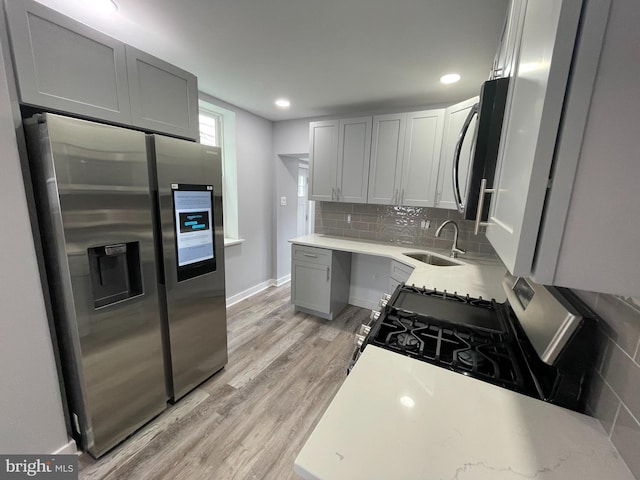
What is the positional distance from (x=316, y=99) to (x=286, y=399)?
2.77m

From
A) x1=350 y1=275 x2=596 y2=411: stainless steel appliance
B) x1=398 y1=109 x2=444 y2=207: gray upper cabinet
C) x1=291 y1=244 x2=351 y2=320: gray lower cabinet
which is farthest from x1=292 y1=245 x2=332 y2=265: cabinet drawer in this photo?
x1=350 y1=275 x2=596 y2=411: stainless steel appliance

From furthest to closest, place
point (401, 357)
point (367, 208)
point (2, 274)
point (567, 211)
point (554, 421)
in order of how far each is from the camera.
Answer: point (367, 208) < point (2, 274) < point (401, 357) < point (554, 421) < point (567, 211)

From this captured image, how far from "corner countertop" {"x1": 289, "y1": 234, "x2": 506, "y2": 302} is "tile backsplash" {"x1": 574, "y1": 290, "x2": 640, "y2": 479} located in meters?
0.81

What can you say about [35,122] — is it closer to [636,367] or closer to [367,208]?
[636,367]

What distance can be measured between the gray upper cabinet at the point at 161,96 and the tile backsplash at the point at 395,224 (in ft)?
6.57

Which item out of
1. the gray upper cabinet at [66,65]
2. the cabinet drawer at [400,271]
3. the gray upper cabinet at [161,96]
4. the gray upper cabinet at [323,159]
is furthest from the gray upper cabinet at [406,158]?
the gray upper cabinet at [66,65]

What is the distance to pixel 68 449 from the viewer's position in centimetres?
142

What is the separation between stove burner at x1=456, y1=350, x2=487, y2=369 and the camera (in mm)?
880

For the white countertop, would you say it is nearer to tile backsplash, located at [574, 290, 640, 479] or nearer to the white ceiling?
tile backsplash, located at [574, 290, 640, 479]

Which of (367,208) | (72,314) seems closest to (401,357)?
(72,314)

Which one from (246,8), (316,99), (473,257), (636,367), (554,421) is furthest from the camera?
(316,99)

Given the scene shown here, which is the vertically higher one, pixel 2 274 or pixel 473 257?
pixel 2 274

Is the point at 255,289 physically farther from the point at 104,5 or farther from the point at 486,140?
the point at 486,140

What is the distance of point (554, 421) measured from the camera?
0.66m
